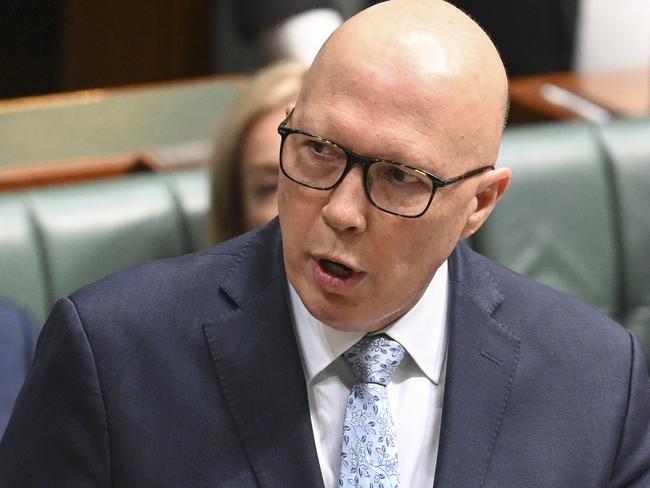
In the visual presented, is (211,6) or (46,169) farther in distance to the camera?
(211,6)

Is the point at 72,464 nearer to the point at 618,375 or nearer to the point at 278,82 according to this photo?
the point at 618,375

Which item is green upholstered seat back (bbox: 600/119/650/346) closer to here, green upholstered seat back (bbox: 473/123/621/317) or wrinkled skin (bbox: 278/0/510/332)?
green upholstered seat back (bbox: 473/123/621/317)

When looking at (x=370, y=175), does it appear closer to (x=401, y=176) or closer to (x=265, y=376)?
(x=401, y=176)

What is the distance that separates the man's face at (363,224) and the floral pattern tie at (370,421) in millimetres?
89

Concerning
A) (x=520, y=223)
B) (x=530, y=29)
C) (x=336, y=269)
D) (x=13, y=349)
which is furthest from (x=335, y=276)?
(x=530, y=29)

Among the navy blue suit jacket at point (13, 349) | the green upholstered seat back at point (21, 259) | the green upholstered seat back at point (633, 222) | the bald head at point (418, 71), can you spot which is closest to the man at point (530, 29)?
Result: the green upholstered seat back at point (633, 222)

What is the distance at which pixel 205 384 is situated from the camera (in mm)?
1199

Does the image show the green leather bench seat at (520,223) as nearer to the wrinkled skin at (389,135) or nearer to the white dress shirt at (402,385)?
the white dress shirt at (402,385)

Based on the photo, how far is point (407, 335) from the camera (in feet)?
4.07

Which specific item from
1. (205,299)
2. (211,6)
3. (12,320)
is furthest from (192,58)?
(205,299)

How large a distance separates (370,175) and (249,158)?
3.37ft

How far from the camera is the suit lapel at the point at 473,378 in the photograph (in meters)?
1.21

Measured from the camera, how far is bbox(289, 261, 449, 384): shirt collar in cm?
123

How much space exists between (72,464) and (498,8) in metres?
2.19
